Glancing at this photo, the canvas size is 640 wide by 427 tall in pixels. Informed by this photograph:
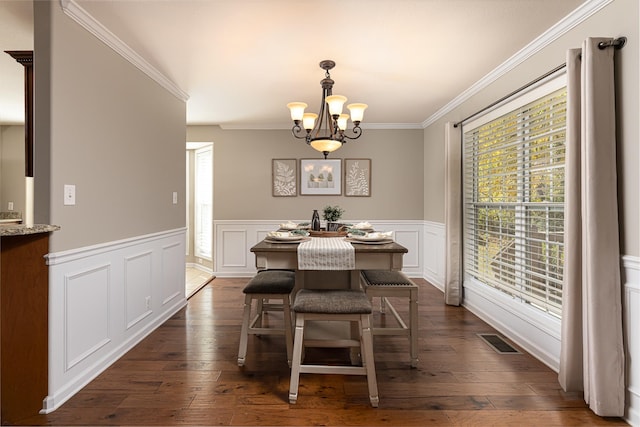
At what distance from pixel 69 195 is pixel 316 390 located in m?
1.91

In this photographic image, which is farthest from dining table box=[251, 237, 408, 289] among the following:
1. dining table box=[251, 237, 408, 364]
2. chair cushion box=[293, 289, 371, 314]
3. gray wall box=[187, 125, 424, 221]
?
gray wall box=[187, 125, 424, 221]

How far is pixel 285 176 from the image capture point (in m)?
5.20

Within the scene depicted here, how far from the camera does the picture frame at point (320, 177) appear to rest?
5.20 meters

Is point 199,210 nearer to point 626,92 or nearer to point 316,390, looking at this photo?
point 316,390

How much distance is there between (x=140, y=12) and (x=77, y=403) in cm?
238

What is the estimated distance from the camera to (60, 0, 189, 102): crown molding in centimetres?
203

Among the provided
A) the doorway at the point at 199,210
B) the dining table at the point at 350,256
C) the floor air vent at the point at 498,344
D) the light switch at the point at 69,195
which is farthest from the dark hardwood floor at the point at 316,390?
the doorway at the point at 199,210

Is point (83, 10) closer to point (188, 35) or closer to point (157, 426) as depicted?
point (188, 35)

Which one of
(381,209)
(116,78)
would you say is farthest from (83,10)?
(381,209)

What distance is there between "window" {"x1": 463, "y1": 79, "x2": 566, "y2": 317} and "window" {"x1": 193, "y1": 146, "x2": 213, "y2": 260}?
159 inches

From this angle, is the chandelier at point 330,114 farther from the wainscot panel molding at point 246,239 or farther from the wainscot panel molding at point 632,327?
the wainscot panel molding at point 246,239

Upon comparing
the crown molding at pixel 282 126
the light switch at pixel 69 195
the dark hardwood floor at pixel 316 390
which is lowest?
the dark hardwood floor at pixel 316 390

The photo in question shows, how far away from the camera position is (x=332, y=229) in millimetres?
3064

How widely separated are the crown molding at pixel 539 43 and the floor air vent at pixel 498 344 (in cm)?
229
